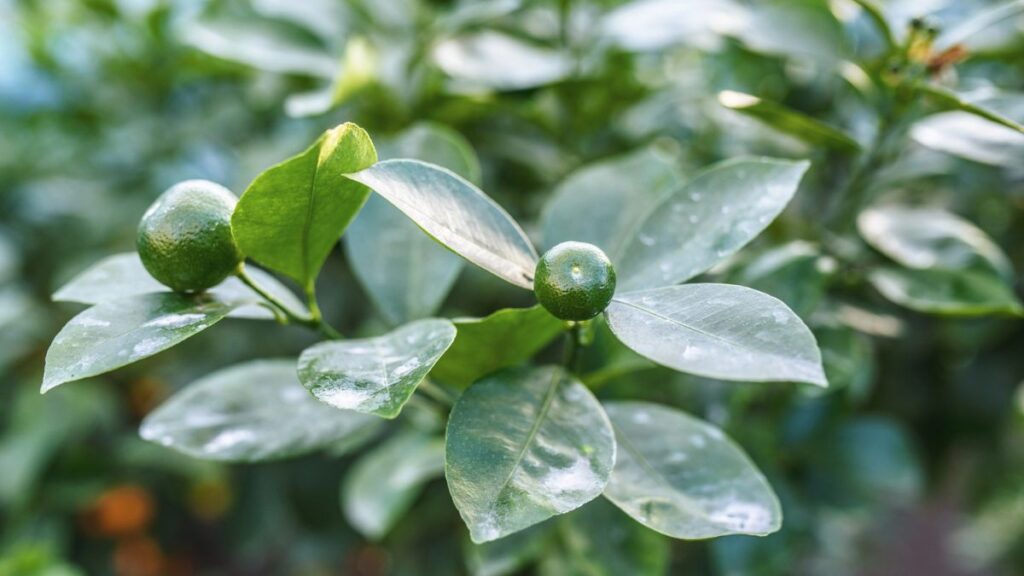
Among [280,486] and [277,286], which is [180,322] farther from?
[280,486]

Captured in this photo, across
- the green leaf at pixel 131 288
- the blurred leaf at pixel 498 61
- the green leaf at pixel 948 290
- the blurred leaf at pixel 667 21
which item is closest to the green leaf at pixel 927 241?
Result: the green leaf at pixel 948 290

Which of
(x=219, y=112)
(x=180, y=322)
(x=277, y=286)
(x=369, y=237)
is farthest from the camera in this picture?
(x=219, y=112)

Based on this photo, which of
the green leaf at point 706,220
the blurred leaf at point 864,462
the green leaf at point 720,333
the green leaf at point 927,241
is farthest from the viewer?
the blurred leaf at point 864,462

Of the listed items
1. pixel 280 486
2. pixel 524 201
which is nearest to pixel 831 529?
pixel 524 201

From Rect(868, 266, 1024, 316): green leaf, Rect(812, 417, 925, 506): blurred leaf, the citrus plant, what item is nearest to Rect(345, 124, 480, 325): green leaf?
the citrus plant

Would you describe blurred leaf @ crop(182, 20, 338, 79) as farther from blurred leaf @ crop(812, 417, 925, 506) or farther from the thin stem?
blurred leaf @ crop(812, 417, 925, 506)

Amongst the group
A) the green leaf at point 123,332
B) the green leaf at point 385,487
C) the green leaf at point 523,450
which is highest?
the green leaf at point 123,332

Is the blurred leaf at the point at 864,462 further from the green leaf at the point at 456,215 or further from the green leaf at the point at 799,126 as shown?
the green leaf at the point at 456,215
